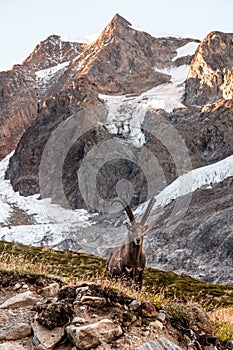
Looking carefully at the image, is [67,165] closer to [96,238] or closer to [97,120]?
[97,120]

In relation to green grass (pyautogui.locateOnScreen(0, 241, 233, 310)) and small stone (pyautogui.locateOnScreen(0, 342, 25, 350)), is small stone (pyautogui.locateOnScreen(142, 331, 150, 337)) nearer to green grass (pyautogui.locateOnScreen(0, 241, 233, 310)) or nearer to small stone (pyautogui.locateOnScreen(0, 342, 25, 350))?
green grass (pyautogui.locateOnScreen(0, 241, 233, 310))

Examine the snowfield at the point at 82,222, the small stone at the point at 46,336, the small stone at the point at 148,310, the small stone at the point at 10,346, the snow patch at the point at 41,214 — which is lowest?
the snow patch at the point at 41,214

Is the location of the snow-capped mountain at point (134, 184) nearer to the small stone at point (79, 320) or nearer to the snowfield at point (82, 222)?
the snowfield at point (82, 222)

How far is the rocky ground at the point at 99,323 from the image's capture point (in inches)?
219

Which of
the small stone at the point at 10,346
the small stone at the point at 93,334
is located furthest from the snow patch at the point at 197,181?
the small stone at the point at 10,346

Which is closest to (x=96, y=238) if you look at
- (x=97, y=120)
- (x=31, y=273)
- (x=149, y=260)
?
(x=149, y=260)

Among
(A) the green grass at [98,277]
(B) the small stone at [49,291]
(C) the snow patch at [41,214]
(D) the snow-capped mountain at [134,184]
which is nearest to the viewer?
(B) the small stone at [49,291]

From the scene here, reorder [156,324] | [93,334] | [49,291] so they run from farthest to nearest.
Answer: [49,291] → [156,324] → [93,334]

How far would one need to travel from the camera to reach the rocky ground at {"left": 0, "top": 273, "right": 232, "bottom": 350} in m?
5.57

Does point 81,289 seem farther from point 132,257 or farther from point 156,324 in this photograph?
point 132,257

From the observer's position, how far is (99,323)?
566 centimetres

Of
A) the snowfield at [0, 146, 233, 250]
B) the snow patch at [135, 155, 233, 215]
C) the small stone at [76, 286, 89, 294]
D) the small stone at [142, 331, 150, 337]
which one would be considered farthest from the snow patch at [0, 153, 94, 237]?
the small stone at [142, 331, 150, 337]

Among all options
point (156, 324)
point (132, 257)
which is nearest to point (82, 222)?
A: point (132, 257)

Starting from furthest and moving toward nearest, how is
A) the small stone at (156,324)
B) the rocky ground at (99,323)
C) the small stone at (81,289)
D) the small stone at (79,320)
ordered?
the small stone at (81,289)
the small stone at (156,324)
the small stone at (79,320)
the rocky ground at (99,323)
